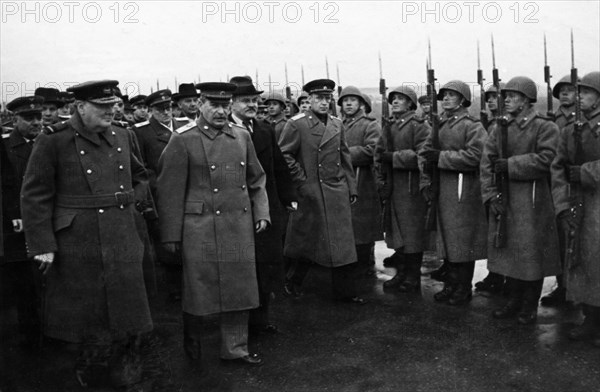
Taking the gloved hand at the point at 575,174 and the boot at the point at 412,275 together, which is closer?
the gloved hand at the point at 575,174

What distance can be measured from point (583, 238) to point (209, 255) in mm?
3254

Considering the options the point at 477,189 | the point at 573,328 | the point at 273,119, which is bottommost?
the point at 573,328

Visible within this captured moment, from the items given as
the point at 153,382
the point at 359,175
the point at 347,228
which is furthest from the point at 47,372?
the point at 359,175

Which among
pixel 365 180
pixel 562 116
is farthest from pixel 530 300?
pixel 365 180

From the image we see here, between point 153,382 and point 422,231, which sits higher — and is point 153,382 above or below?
below

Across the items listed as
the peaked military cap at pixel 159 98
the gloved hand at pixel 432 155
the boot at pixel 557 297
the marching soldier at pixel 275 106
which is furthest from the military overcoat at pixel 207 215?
the marching soldier at pixel 275 106

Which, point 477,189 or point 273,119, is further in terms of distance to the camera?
point 273,119

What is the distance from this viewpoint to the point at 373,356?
16.2 ft

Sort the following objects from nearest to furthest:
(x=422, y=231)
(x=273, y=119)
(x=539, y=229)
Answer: (x=539, y=229), (x=422, y=231), (x=273, y=119)

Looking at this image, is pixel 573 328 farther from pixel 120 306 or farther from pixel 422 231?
pixel 120 306

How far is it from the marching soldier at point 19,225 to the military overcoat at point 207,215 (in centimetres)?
156

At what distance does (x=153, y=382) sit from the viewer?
446 cm

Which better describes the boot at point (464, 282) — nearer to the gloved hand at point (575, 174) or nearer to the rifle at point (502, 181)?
the rifle at point (502, 181)

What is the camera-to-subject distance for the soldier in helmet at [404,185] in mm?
6934
